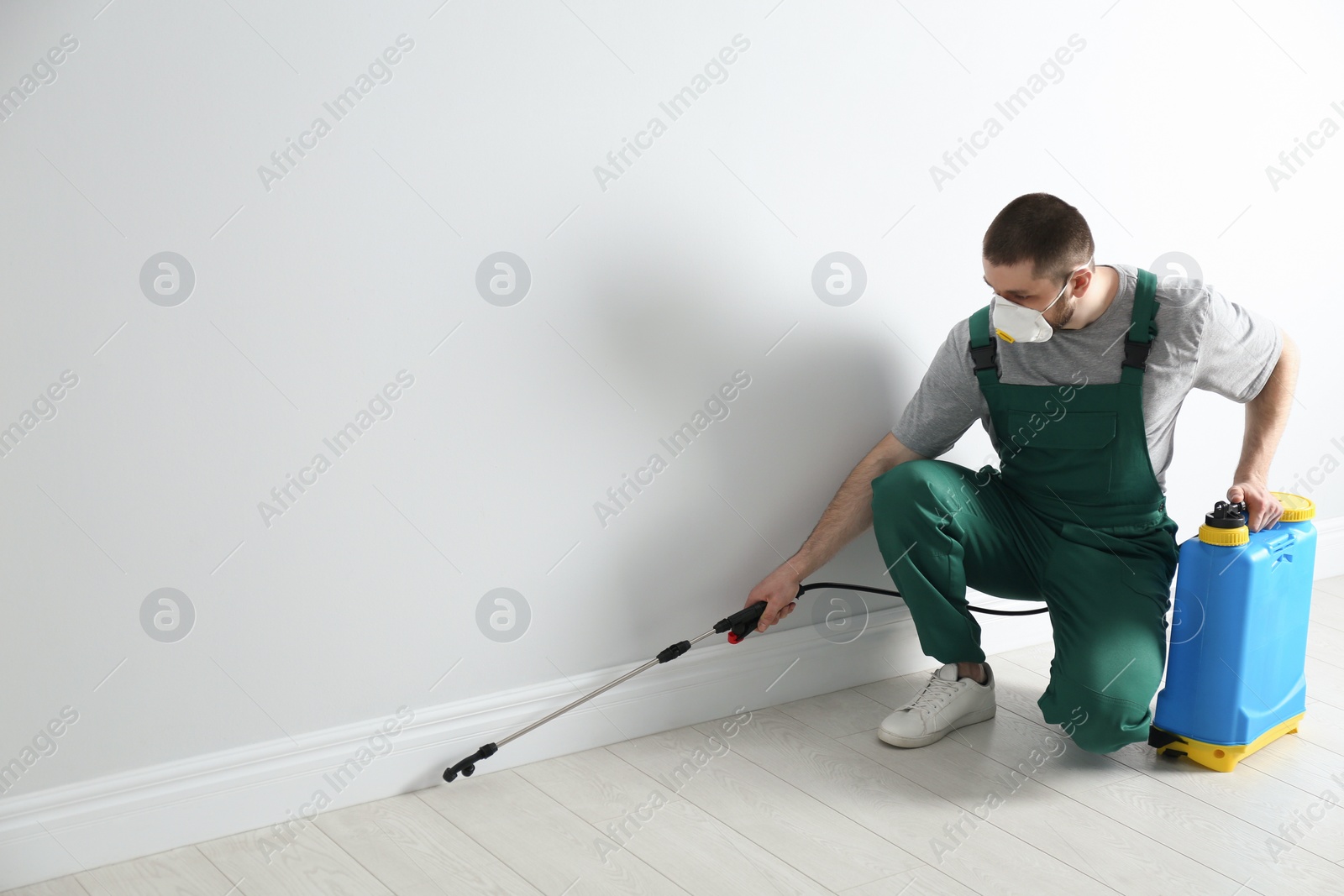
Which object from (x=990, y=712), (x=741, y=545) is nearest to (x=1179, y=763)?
(x=990, y=712)

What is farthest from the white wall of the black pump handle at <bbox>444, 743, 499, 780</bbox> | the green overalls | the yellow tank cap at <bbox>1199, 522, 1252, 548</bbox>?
the yellow tank cap at <bbox>1199, 522, 1252, 548</bbox>

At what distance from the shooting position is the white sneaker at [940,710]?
1.97m

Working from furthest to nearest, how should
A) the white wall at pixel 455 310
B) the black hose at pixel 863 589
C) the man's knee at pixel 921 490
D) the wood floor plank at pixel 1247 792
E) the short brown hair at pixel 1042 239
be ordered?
1. the black hose at pixel 863 589
2. the man's knee at pixel 921 490
3. the short brown hair at pixel 1042 239
4. the wood floor plank at pixel 1247 792
5. the white wall at pixel 455 310

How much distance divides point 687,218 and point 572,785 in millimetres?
994

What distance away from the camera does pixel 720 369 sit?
1.99 metres

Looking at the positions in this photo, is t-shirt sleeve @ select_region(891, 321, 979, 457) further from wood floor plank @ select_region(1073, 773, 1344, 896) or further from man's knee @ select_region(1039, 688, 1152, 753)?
wood floor plank @ select_region(1073, 773, 1344, 896)

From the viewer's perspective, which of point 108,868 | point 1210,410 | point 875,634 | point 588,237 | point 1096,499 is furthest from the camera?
point 1210,410

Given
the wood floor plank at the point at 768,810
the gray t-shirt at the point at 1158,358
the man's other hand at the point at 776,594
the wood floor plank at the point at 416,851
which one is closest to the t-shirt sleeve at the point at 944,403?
the gray t-shirt at the point at 1158,358

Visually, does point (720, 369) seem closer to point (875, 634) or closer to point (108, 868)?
point (875, 634)

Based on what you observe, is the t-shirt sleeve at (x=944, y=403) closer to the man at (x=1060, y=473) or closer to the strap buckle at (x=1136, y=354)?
the man at (x=1060, y=473)

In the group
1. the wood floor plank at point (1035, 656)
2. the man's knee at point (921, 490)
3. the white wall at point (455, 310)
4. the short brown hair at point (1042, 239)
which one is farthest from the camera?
the wood floor plank at point (1035, 656)

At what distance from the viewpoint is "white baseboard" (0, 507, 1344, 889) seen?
61.7 inches

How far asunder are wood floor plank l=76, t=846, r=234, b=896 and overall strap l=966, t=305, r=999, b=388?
1481 millimetres

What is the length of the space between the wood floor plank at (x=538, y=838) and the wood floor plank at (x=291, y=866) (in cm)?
18
